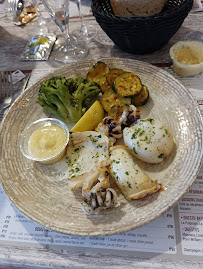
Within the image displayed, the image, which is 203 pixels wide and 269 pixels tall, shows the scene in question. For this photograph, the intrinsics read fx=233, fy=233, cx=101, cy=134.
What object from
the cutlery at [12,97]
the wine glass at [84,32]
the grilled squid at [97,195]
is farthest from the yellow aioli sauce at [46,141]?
the wine glass at [84,32]

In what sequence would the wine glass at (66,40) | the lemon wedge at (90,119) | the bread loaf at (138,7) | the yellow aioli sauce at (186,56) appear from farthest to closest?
the wine glass at (66,40) < the yellow aioli sauce at (186,56) < the bread loaf at (138,7) < the lemon wedge at (90,119)

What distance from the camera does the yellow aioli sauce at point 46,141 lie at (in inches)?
50.7

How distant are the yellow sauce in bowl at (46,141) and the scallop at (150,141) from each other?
383 mm

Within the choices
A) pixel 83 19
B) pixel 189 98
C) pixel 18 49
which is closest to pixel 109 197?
pixel 189 98

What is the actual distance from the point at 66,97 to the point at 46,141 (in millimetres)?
307

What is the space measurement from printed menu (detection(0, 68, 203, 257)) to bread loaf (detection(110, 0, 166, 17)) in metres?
1.11

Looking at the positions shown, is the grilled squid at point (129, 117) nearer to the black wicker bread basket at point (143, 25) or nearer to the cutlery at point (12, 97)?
the black wicker bread basket at point (143, 25)

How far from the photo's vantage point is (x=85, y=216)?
106cm

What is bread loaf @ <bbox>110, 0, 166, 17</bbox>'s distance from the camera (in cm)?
150

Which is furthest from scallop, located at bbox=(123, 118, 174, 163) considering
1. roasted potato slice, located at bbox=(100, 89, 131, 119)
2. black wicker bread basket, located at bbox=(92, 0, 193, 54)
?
black wicker bread basket, located at bbox=(92, 0, 193, 54)

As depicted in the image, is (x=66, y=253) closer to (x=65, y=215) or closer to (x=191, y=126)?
(x=65, y=215)

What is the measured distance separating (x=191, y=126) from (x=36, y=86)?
1039mm

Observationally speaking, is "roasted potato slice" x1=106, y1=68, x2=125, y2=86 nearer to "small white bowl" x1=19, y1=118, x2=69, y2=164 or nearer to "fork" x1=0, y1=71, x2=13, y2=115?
"small white bowl" x1=19, y1=118, x2=69, y2=164

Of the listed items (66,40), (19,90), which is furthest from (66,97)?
(66,40)
